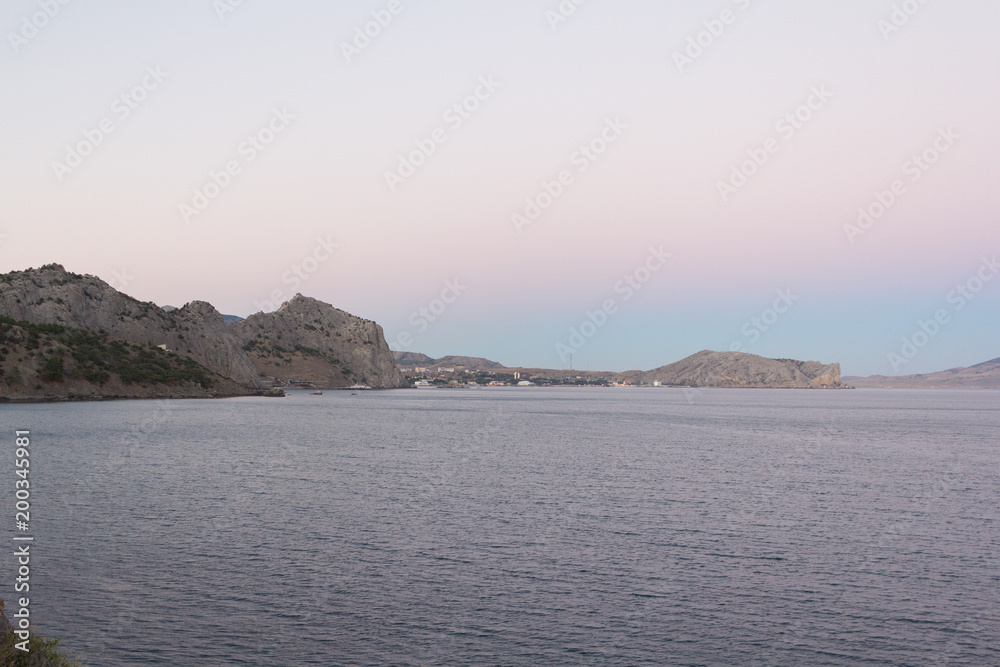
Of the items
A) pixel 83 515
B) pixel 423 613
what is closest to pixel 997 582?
pixel 423 613

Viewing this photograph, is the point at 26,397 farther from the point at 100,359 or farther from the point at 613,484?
the point at 613,484

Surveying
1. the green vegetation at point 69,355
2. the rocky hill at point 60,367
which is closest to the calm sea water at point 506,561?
the rocky hill at point 60,367

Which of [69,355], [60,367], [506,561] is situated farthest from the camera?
[69,355]

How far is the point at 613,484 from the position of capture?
195ft

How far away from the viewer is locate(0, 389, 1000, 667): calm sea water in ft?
81.4

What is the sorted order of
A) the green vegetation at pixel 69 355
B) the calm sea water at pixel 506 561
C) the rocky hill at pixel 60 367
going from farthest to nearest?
the green vegetation at pixel 69 355, the rocky hill at pixel 60 367, the calm sea water at pixel 506 561

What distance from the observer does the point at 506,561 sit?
114 ft

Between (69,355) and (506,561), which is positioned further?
(69,355)

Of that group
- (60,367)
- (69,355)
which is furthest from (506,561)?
(69,355)

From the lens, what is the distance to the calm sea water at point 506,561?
24.8 metres

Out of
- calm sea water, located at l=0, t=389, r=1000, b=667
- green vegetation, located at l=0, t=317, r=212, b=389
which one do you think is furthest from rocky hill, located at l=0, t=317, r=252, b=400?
calm sea water, located at l=0, t=389, r=1000, b=667

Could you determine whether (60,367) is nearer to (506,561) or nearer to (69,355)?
(69,355)

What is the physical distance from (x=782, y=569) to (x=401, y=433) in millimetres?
81113

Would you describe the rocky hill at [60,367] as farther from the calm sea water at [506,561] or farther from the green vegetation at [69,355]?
the calm sea water at [506,561]
